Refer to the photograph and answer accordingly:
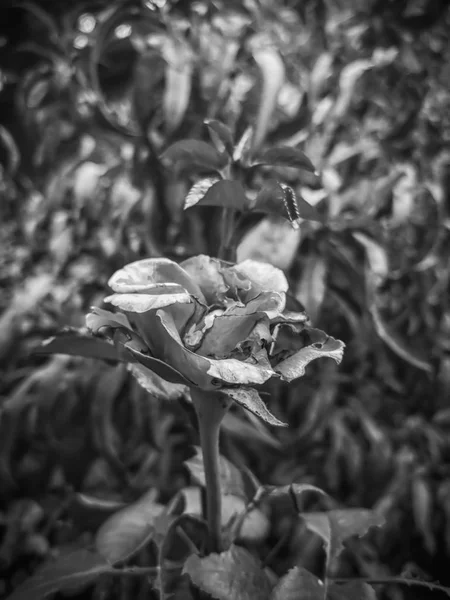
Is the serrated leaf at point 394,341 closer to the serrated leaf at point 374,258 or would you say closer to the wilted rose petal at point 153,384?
the serrated leaf at point 374,258

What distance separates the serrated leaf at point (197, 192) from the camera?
248mm

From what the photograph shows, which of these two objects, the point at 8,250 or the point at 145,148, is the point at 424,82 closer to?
the point at 145,148

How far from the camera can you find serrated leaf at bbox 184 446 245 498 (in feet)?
0.99

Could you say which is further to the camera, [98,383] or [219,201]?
[98,383]

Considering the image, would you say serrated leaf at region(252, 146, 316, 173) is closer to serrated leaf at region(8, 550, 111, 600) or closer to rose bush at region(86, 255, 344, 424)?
rose bush at region(86, 255, 344, 424)

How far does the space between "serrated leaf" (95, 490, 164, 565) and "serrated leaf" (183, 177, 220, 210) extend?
0.21 meters

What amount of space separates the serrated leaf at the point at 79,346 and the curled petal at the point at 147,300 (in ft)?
0.19

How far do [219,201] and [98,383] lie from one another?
0.80 feet

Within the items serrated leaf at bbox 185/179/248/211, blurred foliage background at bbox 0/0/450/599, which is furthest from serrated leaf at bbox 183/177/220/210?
blurred foliage background at bbox 0/0/450/599

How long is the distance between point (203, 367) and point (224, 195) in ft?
0.34

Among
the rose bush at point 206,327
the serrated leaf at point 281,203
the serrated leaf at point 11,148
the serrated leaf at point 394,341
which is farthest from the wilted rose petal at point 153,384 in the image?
the serrated leaf at point 11,148

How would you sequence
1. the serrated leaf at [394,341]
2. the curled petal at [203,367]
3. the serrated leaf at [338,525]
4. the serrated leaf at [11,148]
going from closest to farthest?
the curled petal at [203,367]
the serrated leaf at [338,525]
the serrated leaf at [394,341]
the serrated leaf at [11,148]

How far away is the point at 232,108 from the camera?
0.59m

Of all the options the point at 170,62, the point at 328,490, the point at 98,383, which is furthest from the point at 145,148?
the point at 328,490
